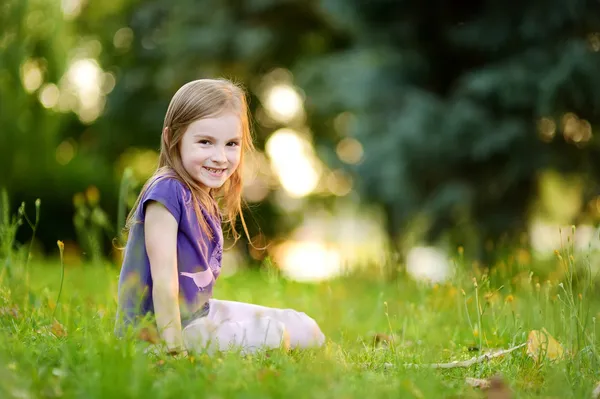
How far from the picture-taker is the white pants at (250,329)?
2.61m

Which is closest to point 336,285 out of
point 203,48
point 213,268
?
point 213,268

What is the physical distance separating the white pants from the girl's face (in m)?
0.52

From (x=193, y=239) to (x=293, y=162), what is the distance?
425 inches

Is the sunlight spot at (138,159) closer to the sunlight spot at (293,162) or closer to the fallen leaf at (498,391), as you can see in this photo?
the sunlight spot at (293,162)

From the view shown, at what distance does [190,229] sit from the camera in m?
2.68

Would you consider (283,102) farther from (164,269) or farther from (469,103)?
(164,269)

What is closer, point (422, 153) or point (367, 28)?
point (422, 153)

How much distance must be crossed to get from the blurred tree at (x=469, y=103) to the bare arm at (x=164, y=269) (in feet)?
15.0

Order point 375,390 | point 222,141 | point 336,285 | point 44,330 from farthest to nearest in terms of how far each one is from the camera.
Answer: point 336,285 → point 222,141 → point 44,330 → point 375,390

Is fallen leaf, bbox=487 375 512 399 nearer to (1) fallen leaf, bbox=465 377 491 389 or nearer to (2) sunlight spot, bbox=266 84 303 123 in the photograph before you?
(1) fallen leaf, bbox=465 377 491 389

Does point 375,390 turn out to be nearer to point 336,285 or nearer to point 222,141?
point 222,141

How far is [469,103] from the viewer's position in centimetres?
727

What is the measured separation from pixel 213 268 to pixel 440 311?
1.31 m

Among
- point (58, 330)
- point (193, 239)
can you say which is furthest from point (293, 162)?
point (58, 330)
